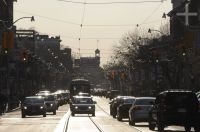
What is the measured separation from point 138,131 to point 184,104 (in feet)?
11.1

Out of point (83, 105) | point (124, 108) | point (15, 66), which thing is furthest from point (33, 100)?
point (15, 66)

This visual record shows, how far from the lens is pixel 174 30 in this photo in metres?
109

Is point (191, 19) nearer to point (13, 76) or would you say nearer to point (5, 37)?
point (13, 76)

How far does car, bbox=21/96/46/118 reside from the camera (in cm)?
5765

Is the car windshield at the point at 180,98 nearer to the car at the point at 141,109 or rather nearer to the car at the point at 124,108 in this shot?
the car at the point at 141,109

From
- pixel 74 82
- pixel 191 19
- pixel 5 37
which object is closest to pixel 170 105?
pixel 5 37

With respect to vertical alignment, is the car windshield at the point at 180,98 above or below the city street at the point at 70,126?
above

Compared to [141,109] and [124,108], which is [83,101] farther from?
[141,109]

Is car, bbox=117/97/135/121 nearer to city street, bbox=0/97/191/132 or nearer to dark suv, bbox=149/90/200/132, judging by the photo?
city street, bbox=0/97/191/132

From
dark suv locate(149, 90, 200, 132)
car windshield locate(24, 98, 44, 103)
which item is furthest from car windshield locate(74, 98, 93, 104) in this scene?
dark suv locate(149, 90, 200, 132)

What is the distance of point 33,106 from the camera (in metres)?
57.9

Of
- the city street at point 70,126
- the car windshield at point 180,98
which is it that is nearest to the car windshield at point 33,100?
the city street at point 70,126

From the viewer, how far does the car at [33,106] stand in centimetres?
5765

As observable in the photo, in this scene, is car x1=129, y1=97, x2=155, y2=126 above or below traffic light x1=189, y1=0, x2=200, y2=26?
below
